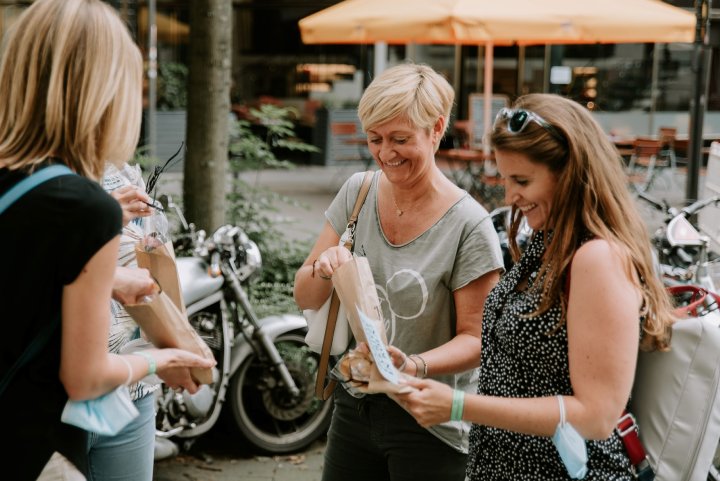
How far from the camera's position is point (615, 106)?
18.9 meters

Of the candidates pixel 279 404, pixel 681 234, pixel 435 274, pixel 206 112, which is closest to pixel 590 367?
pixel 435 274

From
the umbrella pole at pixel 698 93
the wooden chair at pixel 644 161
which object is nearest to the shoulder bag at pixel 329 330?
the umbrella pole at pixel 698 93

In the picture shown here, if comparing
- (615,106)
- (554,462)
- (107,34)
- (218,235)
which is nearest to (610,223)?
(554,462)

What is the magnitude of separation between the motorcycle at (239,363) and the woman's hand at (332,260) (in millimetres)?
1978

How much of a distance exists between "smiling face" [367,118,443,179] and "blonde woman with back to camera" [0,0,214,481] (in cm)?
79

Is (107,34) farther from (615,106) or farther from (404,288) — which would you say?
(615,106)

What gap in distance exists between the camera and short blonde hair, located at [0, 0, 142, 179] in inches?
68.7

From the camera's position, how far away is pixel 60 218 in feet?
5.42

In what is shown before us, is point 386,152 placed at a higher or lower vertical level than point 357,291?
higher

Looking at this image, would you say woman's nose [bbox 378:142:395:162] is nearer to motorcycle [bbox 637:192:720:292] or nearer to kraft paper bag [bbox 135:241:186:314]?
kraft paper bag [bbox 135:241:186:314]

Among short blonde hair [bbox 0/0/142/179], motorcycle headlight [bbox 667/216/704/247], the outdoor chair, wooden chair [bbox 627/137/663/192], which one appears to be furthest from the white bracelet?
wooden chair [bbox 627/137/663/192]

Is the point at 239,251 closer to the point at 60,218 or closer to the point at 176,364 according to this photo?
the point at 176,364

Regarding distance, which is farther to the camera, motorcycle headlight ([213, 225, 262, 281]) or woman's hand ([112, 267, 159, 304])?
motorcycle headlight ([213, 225, 262, 281])

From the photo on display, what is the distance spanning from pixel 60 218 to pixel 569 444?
1.09 m
